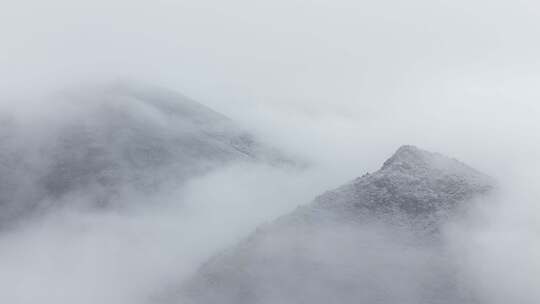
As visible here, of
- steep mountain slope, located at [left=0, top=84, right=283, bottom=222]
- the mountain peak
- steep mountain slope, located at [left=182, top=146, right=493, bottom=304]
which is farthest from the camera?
steep mountain slope, located at [left=0, top=84, right=283, bottom=222]

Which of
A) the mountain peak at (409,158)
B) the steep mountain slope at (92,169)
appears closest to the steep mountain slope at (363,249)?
the mountain peak at (409,158)

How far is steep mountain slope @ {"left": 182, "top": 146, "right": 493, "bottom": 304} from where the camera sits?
111625mm

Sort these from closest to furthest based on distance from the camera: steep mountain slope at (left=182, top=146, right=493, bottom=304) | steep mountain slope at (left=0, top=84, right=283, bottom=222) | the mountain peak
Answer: steep mountain slope at (left=182, top=146, right=493, bottom=304) → the mountain peak → steep mountain slope at (left=0, top=84, right=283, bottom=222)

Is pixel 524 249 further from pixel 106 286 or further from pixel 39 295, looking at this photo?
pixel 39 295

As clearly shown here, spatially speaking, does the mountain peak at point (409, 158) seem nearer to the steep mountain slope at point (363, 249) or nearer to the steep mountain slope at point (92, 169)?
the steep mountain slope at point (363, 249)

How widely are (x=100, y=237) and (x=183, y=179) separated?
2712cm

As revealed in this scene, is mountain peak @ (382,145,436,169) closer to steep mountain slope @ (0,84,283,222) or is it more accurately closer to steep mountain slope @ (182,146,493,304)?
steep mountain slope @ (182,146,493,304)

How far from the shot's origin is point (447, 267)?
11500 cm

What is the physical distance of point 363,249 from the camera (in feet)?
394

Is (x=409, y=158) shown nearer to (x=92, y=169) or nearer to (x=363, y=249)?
(x=363, y=249)

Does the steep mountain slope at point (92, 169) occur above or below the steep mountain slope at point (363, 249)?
above

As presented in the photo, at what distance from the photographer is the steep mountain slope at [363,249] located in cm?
11162

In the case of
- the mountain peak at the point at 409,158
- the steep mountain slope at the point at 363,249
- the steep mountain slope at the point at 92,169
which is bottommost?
the steep mountain slope at the point at 363,249

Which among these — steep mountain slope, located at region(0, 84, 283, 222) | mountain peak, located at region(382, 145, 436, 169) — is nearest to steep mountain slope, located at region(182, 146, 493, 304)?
mountain peak, located at region(382, 145, 436, 169)
